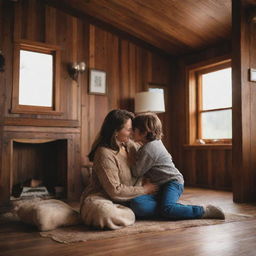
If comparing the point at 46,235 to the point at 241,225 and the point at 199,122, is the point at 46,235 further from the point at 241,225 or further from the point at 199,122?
the point at 199,122

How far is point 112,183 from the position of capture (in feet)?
8.16

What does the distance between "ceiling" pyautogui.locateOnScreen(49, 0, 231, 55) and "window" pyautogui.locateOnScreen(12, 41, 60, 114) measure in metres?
0.78

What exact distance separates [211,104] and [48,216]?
3639 millimetres

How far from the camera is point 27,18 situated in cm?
438

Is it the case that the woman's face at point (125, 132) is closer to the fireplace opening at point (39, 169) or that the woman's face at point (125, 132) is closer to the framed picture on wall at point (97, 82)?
the fireplace opening at point (39, 169)

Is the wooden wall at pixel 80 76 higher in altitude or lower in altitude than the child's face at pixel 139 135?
higher

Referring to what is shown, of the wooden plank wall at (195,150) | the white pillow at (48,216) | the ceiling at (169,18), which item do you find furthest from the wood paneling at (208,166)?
the white pillow at (48,216)

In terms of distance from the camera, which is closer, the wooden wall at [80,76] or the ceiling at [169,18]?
the wooden wall at [80,76]

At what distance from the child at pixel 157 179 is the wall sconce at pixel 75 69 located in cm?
212

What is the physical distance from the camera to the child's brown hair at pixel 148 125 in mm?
2764

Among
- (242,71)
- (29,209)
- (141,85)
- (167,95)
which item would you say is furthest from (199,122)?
(29,209)

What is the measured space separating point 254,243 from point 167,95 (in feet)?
13.0

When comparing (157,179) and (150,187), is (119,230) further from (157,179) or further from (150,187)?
(157,179)

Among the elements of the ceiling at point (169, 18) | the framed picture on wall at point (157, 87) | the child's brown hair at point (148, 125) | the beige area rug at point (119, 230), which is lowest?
the beige area rug at point (119, 230)
